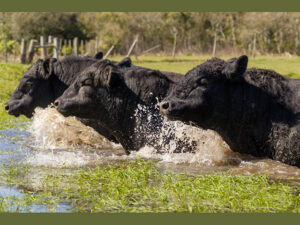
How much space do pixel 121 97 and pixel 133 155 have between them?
1106mm

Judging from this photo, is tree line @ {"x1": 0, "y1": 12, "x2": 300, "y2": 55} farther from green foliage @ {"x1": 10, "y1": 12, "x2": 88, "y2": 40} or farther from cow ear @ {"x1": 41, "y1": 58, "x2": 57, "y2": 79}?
cow ear @ {"x1": 41, "y1": 58, "x2": 57, "y2": 79}

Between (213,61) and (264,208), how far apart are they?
2.81 m

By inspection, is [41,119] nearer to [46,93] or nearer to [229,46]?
[46,93]

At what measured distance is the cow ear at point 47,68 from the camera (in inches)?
460

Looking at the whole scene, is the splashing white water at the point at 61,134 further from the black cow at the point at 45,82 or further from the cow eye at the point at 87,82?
the cow eye at the point at 87,82

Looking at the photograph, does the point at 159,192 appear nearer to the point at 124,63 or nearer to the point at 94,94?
the point at 94,94

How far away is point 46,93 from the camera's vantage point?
11883 millimetres

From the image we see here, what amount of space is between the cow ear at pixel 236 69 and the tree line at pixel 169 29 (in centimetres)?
3323

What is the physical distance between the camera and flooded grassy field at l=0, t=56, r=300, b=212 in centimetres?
609

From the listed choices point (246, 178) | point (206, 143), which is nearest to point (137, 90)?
point (206, 143)

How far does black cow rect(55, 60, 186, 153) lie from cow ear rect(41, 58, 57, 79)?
227 centimetres

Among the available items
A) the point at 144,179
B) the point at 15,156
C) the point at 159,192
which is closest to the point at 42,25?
the point at 15,156

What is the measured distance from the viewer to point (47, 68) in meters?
11.8

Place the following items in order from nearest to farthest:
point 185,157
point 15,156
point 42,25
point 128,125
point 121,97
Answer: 1. point 185,157
2. point 121,97
3. point 128,125
4. point 15,156
5. point 42,25
